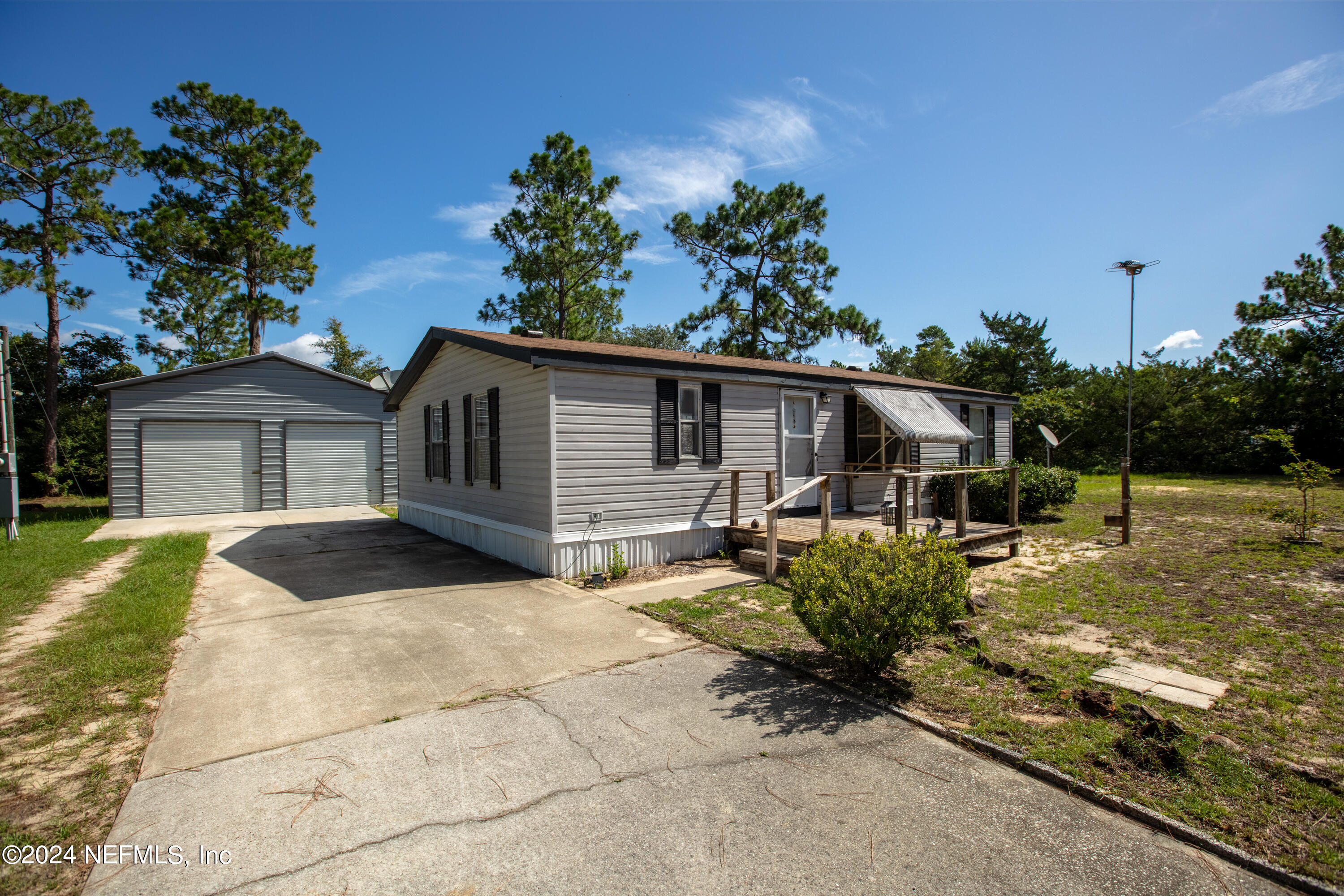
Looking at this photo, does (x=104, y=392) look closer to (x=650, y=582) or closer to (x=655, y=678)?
(x=650, y=582)

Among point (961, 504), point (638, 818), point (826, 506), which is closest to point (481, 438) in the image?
point (826, 506)

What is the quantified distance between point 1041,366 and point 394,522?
103 feet

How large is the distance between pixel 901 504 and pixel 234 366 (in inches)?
681

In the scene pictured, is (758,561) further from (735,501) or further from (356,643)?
(356,643)

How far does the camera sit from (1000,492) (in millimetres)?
11797

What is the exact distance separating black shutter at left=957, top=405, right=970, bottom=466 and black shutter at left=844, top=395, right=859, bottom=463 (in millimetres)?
3988

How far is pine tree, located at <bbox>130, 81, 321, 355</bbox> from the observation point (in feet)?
73.6

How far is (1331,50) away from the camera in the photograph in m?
8.93

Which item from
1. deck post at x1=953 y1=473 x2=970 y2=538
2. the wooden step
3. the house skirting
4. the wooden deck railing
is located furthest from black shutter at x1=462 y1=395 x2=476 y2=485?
deck post at x1=953 y1=473 x2=970 y2=538

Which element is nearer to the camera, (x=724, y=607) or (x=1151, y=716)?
(x=1151, y=716)

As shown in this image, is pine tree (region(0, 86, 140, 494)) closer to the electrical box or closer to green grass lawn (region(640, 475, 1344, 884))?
the electrical box

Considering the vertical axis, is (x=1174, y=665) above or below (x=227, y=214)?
below

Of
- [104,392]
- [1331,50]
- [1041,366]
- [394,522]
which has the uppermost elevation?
[1331,50]

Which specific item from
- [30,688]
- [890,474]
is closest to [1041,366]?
[890,474]
